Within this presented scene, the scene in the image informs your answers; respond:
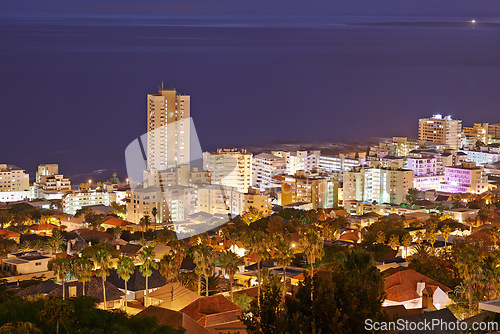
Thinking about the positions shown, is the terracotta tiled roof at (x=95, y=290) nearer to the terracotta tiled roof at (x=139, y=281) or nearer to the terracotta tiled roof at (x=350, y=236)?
the terracotta tiled roof at (x=139, y=281)

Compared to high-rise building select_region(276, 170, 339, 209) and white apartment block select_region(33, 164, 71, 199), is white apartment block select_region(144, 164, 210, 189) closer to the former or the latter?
high-rise building select_region(276, 170, 339, 209)

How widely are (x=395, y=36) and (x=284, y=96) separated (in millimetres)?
56045

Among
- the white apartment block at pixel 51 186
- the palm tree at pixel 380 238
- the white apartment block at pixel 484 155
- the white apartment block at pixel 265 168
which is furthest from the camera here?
the white apartment block at pixel 484 155

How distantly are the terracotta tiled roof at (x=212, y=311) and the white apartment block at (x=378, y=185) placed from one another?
22.1 metres

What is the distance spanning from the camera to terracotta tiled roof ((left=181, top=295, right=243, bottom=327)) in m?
10.7

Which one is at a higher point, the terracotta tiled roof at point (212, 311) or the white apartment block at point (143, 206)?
the terracotta tiled roof at point (212, 311)

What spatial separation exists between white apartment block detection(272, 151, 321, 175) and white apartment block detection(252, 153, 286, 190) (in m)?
0.74

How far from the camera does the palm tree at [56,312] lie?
805 centimetres

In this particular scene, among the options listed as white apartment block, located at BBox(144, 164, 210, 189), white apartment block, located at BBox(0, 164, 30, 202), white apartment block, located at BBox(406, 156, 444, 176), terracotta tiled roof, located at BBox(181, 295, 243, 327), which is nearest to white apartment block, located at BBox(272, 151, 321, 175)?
white apartment block, located at BBox(406, 156, 444, 176)

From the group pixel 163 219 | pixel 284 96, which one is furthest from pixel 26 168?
pixel 284 96

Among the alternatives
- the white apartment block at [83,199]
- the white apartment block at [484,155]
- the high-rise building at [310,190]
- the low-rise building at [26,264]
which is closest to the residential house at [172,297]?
the low-rise building at [26,264]

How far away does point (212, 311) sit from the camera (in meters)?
10.9

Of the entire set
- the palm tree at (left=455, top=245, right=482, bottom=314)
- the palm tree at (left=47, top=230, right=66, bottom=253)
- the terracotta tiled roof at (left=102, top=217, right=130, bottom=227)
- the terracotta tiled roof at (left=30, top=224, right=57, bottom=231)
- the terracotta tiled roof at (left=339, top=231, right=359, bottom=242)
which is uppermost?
the palm tree at (left=455, top=245, right=482, bottom=314)

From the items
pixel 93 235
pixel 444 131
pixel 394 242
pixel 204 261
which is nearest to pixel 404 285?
pixel 204 261
